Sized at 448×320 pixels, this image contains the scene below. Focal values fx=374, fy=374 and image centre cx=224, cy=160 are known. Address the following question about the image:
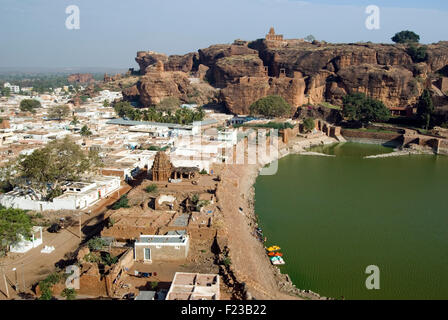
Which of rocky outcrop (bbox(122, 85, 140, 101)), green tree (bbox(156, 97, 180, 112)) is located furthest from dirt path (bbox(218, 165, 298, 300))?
rocky outcrop (bbox(122, 85, 140, 101))

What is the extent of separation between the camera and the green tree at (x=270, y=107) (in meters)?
37.0

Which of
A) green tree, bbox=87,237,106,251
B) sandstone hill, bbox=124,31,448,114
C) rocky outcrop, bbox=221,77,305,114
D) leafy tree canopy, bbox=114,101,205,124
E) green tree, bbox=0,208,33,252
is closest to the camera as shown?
green tree, bbox=87,237,106,251

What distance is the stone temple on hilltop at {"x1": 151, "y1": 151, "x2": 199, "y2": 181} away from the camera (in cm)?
1752

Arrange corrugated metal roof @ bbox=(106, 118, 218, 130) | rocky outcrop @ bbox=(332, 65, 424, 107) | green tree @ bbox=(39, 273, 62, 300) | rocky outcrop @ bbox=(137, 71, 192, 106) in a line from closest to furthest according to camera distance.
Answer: green tree @ bbox=(39, 273, 62, 300) → corrugated metal roof @ bbox=(106, 118, 218, 130) → rocky outcrop @ bbox=(332, 65, 424, 107) → rocky outcrop @ bbox=(137, 71, 192, 106)

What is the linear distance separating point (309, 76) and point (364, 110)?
38.3 feet

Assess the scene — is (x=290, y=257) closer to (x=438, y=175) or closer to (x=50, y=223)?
(x=50, y=223)

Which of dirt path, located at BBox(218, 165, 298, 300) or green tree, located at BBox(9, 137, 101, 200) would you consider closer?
dirt path, located at BBox(218, 165, 298, 300)

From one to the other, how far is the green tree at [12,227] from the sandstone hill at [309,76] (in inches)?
1276

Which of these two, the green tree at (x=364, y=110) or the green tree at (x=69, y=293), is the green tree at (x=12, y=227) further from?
the green tree at (x=364, y=110)

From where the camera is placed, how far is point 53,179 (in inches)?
→ 604

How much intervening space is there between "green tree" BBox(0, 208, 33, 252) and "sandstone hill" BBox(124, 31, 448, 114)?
1276 inches

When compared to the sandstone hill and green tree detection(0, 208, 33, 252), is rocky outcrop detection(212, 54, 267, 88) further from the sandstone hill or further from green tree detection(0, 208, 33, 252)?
green tree detection(0, 208, 33, 252)

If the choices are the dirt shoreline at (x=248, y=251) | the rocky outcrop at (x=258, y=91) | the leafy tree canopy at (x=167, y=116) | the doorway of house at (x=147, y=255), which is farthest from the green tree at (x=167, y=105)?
the doorway of house at (x=147, y=255)
